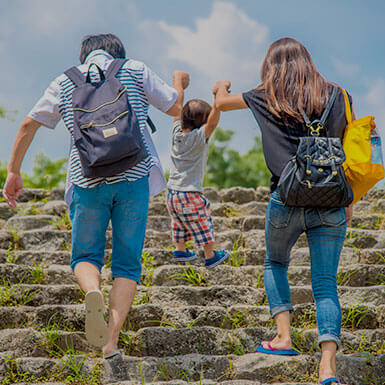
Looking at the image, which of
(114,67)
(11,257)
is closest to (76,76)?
(114,67)

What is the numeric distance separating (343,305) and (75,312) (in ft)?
6.13

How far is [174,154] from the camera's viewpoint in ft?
15.5

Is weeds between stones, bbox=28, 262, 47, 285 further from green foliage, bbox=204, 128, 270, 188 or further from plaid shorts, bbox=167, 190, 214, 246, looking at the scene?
green foliage, bbox=204, 128, 270, 188

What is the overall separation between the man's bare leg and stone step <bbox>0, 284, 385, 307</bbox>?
0.93 metres

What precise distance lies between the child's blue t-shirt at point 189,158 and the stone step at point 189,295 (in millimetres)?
1136

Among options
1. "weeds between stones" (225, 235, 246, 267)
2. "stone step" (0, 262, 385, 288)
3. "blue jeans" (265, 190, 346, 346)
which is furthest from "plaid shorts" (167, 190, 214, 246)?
"blue jeans" (265, 190, 346, 346)

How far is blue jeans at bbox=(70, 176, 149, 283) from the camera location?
9.34ft

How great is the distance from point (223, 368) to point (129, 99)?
1668 millimetres

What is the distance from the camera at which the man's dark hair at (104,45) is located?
319 cm

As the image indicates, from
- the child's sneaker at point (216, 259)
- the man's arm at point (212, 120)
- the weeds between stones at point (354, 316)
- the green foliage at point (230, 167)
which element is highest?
the green foliage at point (230, 167)

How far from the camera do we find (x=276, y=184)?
110 inches

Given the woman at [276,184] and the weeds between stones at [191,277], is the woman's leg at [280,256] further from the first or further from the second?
the weeds between stones at [191,277]

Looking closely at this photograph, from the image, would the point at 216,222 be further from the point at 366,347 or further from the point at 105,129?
the point at 105,129

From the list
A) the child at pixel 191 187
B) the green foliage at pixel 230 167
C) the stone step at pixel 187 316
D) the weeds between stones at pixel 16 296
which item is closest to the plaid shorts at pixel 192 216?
the child at pixel 191 187
